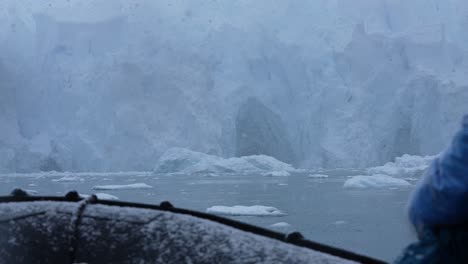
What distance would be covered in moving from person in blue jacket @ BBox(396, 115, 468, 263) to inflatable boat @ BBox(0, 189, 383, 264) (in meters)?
0.44

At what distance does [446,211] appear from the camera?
873 millimetres

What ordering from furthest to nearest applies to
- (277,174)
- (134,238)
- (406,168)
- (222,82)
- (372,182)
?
(222,82), (277,174), (406,168), (372,182), (134,238)

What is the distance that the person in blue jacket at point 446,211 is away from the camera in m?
0.85

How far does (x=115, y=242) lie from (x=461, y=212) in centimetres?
91

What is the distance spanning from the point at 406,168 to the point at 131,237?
2480cm

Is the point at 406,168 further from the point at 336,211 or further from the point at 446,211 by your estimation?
the point at 446,211

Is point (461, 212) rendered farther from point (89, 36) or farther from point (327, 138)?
point (89, 36)

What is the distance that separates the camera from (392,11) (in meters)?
34.8

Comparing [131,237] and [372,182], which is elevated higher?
[131,237]

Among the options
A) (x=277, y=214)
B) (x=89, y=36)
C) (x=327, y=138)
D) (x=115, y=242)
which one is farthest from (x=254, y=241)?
(x=89, y=36)

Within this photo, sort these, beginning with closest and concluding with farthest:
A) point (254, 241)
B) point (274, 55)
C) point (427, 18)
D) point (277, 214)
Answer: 1. point (254, 241)
2. point (277, 214)
3. point (274, 55)
4. point (427, 18)

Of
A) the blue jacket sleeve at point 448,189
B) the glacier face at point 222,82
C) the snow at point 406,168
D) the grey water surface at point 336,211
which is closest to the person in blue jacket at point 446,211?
the blue jacket sleeve at point 448,189

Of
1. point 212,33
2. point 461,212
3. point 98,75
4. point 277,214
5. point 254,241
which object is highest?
point 212,33

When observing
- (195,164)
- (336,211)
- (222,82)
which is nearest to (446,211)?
(336,211)
